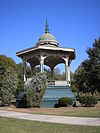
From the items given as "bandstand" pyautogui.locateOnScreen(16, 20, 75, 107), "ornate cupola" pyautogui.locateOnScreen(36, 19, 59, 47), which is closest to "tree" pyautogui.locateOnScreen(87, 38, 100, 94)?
"bandstand" pyautogui.locateOnScreen(16, 20, 75, 107)

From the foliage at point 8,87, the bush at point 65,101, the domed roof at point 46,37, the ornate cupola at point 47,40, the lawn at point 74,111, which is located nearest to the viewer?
the lawn at point 74,111

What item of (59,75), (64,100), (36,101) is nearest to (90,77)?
(64,100)

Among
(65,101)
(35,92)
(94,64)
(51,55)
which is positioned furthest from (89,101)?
(94,64)

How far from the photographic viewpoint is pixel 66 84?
21.5 meters

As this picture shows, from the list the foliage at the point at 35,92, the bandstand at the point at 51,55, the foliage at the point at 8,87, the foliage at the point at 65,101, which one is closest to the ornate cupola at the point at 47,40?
the bandstand at the point at 51,55

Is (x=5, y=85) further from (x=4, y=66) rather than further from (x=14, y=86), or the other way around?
(x=4, y=66)

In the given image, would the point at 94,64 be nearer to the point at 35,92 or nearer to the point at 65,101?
the point at 65,101

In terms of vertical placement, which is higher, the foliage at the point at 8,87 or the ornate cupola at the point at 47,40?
the ornate cupola at the point at 47,40

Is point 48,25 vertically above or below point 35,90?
above

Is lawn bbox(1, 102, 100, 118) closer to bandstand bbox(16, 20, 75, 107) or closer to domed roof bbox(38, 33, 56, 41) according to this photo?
bandstand bbox(16, 20, 75, 107)

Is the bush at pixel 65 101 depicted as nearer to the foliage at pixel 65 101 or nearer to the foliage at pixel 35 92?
the foliage at pixel 65 101

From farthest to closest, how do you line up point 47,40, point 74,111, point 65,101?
point 47,40 < point 65,101 < point 74,111

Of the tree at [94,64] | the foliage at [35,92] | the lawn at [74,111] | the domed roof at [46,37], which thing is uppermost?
the domed roof at [46,37]

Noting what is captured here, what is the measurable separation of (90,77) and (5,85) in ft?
47.5
